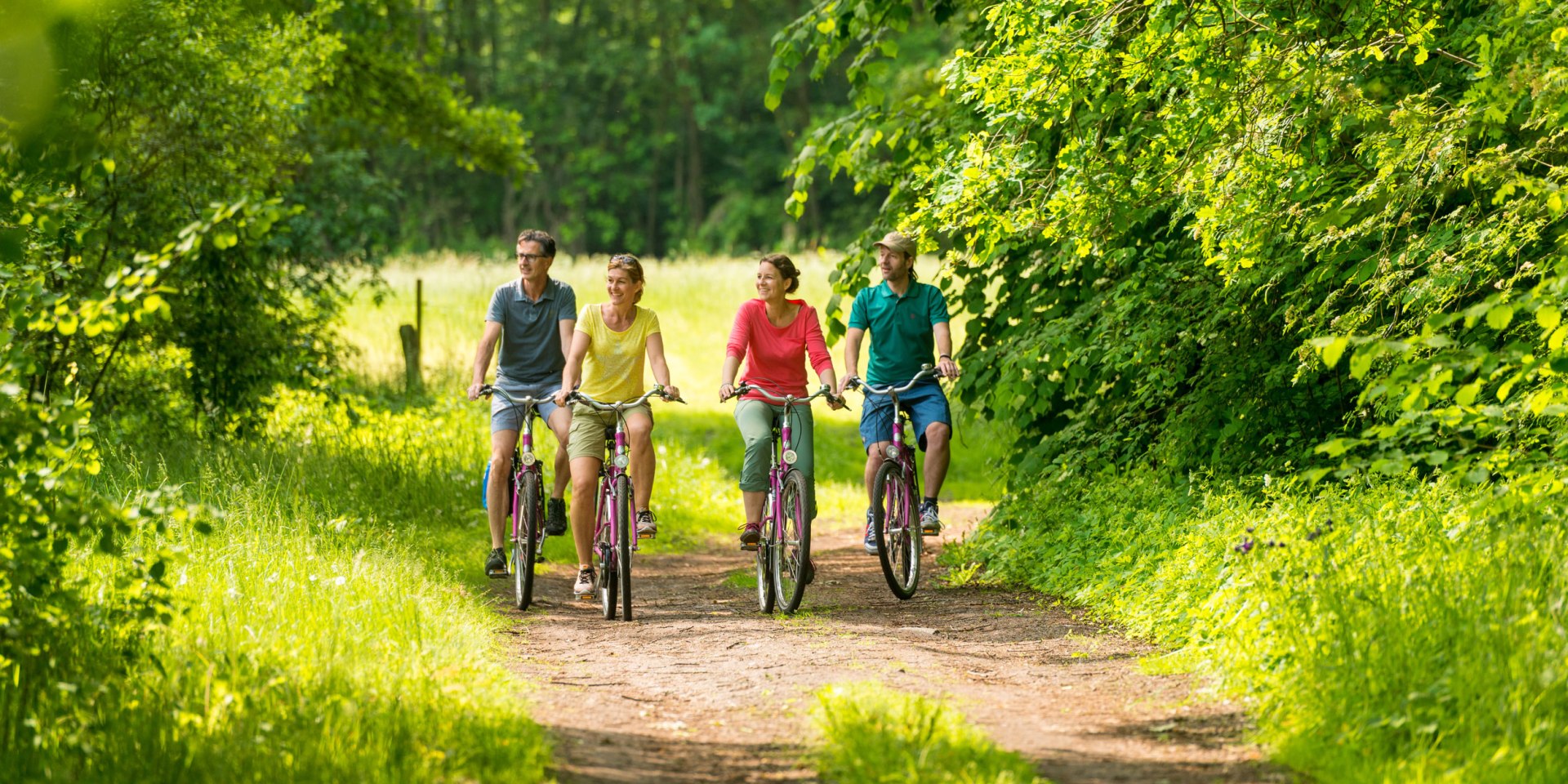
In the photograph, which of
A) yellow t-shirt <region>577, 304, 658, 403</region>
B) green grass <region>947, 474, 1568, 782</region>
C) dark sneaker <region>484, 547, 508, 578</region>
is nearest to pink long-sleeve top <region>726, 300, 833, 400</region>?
yellow t-shirt <region>577, 304, 658, 403</region>

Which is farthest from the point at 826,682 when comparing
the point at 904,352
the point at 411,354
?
the point at 411,354

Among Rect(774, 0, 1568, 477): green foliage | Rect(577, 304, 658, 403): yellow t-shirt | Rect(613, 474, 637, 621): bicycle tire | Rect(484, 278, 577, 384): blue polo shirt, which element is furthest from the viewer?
Rect(484, 278, 577, 384): blue polo shirt

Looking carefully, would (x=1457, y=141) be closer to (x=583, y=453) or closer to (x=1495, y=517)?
(x=1495, y=517)

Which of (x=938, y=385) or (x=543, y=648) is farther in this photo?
(x=938, y=385)

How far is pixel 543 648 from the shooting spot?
275 inches

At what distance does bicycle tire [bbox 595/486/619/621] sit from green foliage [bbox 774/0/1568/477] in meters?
2.33

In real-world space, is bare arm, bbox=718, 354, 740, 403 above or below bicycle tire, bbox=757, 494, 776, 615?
above

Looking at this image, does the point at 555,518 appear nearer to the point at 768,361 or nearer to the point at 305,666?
the point at 768,361

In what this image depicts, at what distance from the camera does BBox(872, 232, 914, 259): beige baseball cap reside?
8570mm

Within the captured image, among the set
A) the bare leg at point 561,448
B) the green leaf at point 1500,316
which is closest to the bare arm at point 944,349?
the bare leg at point 561,448

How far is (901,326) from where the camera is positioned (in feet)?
28.5

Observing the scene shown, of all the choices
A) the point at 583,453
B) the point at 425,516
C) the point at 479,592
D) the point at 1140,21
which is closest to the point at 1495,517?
the point at 1140,21

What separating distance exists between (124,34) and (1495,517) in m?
9.10

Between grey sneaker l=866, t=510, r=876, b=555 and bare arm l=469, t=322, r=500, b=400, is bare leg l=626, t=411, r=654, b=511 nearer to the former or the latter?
bare arm l=469, t=322, r=500, b=400
